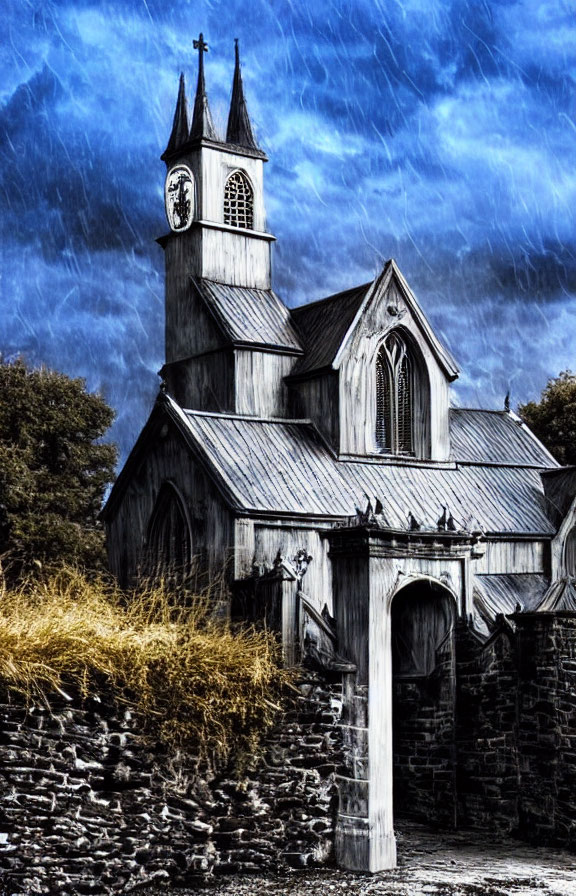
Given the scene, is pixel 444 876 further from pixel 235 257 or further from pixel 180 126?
pixel 180 126

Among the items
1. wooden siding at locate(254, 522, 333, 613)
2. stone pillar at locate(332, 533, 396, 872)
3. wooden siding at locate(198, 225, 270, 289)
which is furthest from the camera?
wooden siding at locate(198, 225, 270, 289)

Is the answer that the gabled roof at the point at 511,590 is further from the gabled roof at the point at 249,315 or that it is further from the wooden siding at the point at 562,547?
the gabled roof at the point at 249,315

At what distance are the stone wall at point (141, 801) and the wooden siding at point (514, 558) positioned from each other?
9525mm

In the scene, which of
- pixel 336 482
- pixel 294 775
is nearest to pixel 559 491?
pixel 336 482

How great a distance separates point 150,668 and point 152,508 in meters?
10.2

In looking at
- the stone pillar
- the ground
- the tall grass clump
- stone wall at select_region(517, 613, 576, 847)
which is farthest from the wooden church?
the tall grass clump

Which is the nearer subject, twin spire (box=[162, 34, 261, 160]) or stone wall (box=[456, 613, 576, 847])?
stone wall (box=[456, 613, 576, 847])

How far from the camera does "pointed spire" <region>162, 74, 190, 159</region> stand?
33.0m

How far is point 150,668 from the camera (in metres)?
18.5

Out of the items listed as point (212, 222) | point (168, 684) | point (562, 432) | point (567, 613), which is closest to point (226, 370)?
point (212, 222)

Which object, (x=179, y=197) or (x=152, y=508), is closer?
(x=152, y=508)

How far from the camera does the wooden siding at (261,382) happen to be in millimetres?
29609

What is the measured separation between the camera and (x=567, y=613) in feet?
77.0

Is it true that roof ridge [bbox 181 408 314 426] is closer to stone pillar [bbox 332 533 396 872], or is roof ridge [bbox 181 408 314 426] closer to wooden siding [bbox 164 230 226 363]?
wooden siding [bbox 164 230 226 363]
